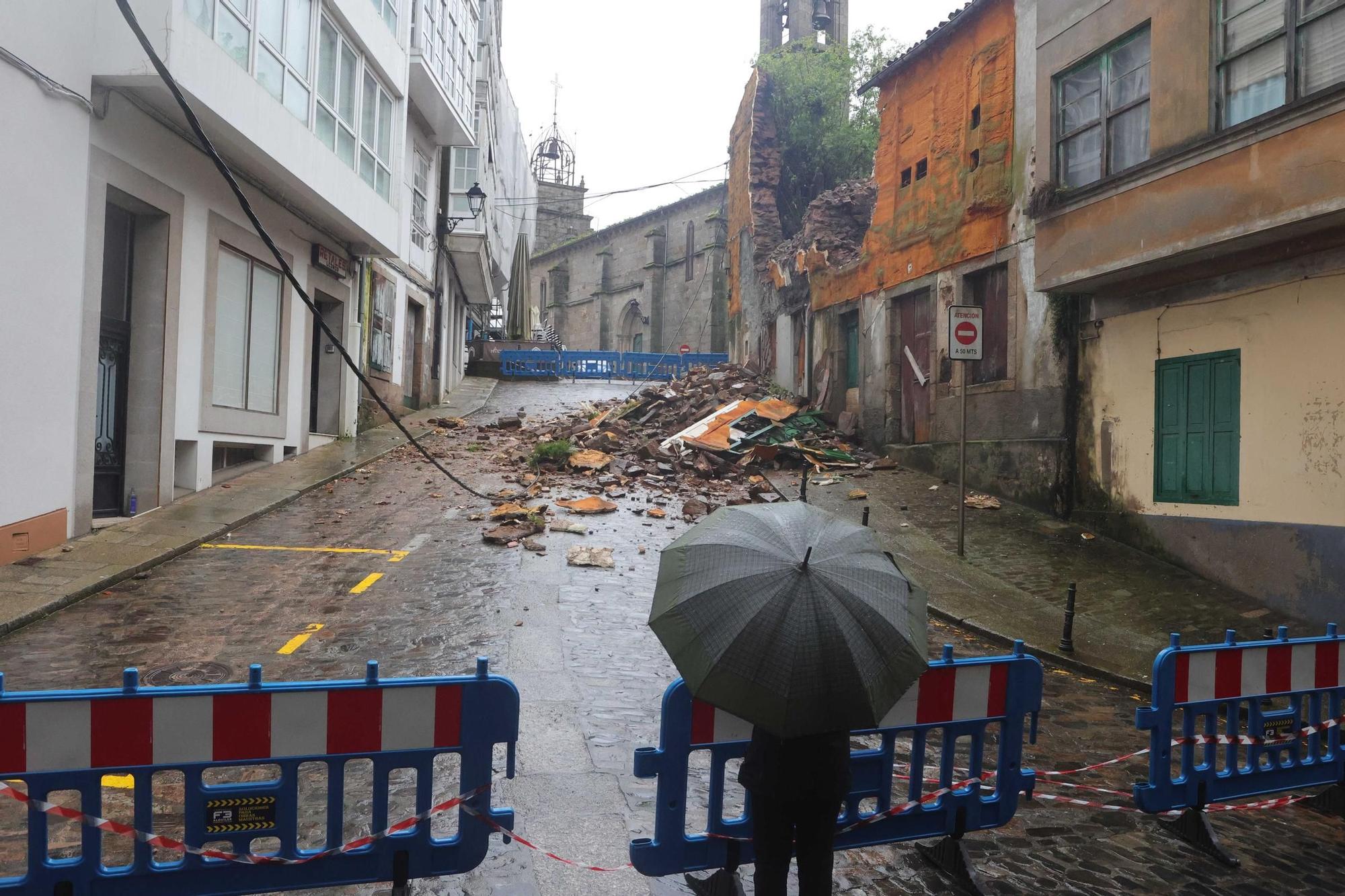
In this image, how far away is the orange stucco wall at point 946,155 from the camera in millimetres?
13898

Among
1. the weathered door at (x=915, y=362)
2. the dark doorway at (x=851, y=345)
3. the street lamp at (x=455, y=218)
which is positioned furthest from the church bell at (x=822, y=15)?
the weathered door at (x=915, y=362)

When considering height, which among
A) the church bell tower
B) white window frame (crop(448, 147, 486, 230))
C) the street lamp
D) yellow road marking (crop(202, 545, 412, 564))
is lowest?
yellow road marking (crop(202, 545, 412, 564))

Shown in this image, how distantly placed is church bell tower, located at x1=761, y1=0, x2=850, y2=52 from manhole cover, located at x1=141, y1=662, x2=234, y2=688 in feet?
144

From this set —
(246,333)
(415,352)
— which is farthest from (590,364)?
(246,333)

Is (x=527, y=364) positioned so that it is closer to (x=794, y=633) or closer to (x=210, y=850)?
(x=210, y=850)

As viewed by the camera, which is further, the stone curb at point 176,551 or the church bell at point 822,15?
the church bell at point 822,15

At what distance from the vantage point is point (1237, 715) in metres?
4.31

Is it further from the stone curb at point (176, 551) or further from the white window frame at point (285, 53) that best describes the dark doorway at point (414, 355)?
the white window frame at point (285, 53)

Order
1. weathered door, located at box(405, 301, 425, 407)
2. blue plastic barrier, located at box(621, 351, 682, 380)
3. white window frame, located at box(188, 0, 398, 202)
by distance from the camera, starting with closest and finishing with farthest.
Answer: white window frame, located at box(188, 0, 398, 202)
weathered door, located at box(405, 301, 425, 407)
blue plastic barrier, located at box(621, 351, 682, 380)

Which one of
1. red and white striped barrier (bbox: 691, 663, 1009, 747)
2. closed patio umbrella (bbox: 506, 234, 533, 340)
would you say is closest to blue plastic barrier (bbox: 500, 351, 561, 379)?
closed patio umbrella (bbox: 506, 234, 533, 340)

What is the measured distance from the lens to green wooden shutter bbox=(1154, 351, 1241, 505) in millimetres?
9422

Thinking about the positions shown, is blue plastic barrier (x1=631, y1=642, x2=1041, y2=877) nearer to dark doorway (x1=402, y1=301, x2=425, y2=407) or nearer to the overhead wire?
the overhead wire

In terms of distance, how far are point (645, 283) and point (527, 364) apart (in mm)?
18493

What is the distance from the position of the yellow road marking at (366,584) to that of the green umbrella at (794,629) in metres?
6.22
